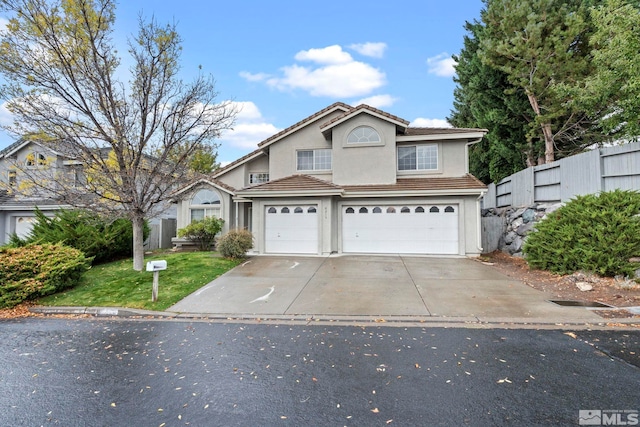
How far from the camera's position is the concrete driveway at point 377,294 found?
646 cm

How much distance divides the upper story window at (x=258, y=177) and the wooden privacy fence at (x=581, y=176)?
12.7 metres

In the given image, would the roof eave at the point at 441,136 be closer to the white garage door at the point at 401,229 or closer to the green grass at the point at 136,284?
the white garage door at the point at 401,229

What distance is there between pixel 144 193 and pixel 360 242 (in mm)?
9034

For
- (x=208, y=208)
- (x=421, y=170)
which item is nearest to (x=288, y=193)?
(x=208, y=208)

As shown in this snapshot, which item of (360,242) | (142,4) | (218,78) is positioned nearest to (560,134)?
(360,242)

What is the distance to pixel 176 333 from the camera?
5.62 meters

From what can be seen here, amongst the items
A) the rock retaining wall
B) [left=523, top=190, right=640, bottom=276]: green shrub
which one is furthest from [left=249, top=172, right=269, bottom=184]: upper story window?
[left=523, top=190, right=640, bottom=276]: green shrub

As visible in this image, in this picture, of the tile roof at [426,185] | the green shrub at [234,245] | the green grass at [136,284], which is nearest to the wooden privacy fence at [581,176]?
the tile roof at [426,185]

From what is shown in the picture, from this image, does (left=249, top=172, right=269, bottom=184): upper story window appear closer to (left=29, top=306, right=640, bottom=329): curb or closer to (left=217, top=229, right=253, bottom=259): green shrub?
(left=217, top=229, right=253, bottom=259): green shrub

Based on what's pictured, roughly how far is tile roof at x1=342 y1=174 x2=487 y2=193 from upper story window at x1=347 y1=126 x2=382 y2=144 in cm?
223

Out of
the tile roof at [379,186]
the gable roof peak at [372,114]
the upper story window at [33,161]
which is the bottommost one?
the tile roof at [379,186]

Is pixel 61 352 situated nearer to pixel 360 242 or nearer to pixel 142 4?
pixel 142 4

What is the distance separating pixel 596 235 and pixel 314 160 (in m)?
11.6

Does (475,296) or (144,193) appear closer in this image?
(475,296)
